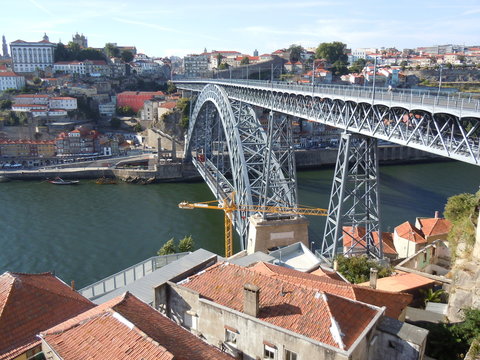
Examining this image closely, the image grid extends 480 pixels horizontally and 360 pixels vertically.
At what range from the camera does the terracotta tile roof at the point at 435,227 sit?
1777 cm

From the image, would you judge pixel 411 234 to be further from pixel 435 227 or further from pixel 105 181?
pixel 105 181

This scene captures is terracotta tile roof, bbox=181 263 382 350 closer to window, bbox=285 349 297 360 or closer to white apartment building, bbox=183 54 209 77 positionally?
window, bbox=285 349 297 360

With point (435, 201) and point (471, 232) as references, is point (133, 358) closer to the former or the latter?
point (471, 232)

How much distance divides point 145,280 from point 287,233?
874 centimetres

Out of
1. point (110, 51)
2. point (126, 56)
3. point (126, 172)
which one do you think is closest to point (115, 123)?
point (126, 172)

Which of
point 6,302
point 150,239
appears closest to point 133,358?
point 6,302

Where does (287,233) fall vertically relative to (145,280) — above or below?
below

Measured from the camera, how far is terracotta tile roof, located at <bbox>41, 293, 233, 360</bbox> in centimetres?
541

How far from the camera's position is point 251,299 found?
20.8 feet

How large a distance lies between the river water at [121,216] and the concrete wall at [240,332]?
11.5 metres

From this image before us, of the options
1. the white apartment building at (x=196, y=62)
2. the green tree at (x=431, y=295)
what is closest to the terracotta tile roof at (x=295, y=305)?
the green tree at (x=431, y=295)

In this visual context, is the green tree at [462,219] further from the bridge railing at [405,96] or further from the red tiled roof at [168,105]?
the red tiled roof at [168,105]

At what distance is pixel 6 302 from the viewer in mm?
7203

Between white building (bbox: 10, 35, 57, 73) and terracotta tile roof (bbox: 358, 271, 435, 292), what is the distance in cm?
6500
